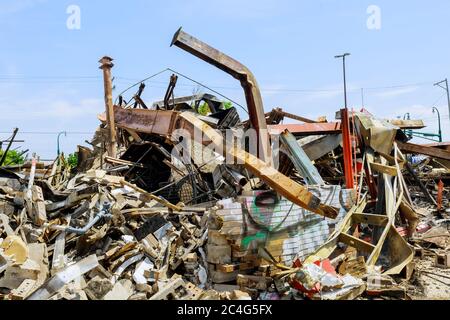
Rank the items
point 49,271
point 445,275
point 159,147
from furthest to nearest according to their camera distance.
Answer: point 159,147 < point 445,275 < point 49,271

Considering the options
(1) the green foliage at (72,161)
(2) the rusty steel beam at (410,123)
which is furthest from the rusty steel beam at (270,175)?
(1) the green foliage at (72,161)

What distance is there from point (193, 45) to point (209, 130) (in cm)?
105

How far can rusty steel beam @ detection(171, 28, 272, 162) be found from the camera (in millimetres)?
5109

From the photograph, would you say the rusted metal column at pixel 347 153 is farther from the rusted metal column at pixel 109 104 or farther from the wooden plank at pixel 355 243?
the rusted metal column at pixel 109 104

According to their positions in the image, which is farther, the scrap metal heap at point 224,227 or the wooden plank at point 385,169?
the wooden plank at point 385,169

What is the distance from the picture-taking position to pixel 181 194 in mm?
8930

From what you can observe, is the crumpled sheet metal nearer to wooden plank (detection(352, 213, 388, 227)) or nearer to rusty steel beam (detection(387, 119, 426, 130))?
wooden plank (detection(352, 213, 388, 227))

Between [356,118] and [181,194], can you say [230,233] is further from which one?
[356,118]

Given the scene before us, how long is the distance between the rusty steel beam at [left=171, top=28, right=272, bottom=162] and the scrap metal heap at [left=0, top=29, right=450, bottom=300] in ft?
0.06

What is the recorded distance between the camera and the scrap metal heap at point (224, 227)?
514 cm

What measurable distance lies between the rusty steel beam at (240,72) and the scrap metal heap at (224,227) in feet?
0.06
